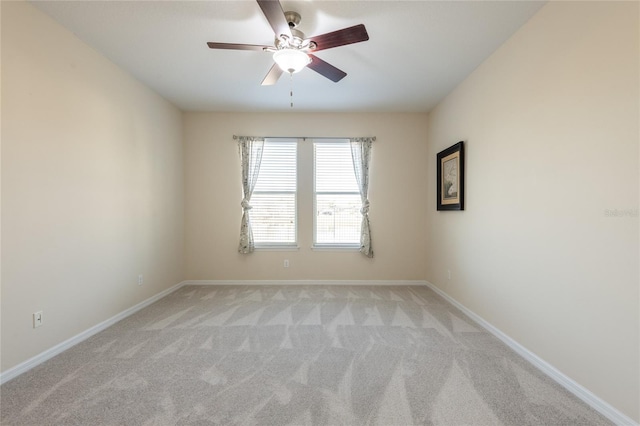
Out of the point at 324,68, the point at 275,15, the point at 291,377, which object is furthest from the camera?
the point at 324,68

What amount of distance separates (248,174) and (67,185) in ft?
7.16

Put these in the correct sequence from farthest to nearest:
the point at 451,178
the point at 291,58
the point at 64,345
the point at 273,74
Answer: the point at 451,178 < the point at 273,74 < the point at 64,345 < the point at 291,58

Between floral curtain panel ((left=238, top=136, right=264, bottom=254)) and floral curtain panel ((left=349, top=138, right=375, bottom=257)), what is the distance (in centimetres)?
151

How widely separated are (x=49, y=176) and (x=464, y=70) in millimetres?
4060

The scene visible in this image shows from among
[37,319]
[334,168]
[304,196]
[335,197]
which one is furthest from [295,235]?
[37,319]

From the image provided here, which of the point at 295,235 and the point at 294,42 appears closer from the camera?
the point at 294,42

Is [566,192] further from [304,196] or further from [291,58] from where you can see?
[304,196]

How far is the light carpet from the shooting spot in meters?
1.53

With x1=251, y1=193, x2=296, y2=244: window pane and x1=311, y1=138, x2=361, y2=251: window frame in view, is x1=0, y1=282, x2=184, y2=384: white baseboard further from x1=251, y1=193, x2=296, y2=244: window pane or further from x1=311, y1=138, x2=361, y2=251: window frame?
x1=311, y1=138, x2=361, y2=251: window frame

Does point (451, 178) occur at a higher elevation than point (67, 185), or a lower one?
higher

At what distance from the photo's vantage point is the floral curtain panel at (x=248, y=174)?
4.12 m

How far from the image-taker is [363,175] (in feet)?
13.6

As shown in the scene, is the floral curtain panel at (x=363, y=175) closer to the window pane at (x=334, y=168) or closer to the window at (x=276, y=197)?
the window pane at (x=334, y=168)

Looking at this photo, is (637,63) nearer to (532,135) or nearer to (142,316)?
(532,135)
